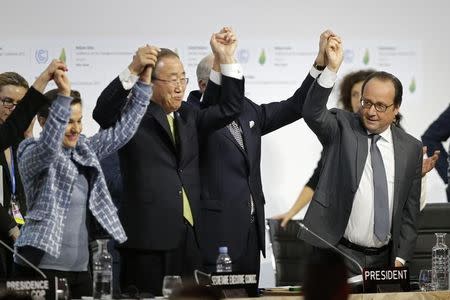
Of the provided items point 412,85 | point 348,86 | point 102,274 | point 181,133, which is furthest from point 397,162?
point 412,85

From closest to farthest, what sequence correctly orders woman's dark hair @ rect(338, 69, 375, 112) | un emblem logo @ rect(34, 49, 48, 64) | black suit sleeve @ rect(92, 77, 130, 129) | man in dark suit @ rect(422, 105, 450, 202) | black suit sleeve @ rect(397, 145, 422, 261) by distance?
1. black suit sleeve @ rect(92, 77, 130, 129)
2. black suit sleeve @ rect(397, 145, 422, 261)
3. woman's dark hair @ rect(338, 69, 375, 112)
4. man in dark suit @ rect(422, 105, 450, 202)
5. un emblem logo @ rect(34, 49, 48, 64)

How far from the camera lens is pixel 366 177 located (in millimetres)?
4586

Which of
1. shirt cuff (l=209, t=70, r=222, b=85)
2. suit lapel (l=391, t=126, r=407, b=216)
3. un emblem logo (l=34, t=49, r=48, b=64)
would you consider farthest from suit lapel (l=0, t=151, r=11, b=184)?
suit lapel (l=391, t=126, r=407, b=216)

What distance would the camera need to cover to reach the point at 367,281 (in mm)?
4066

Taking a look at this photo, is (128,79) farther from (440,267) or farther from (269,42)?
(269,42)

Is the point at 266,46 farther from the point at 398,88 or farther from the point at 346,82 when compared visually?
the point at 398,88

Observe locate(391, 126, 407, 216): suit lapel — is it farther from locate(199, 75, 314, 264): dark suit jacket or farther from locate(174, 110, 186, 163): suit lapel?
locate(174, 110, 186, 163): suit lapel

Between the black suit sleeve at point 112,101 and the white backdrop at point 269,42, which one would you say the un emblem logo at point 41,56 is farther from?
the black suit sleeve at point 112,101

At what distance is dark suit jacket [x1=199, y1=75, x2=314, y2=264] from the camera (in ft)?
15.7

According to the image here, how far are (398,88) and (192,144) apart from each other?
0.95 metres

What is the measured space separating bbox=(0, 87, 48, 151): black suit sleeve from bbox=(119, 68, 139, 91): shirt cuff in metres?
0.43

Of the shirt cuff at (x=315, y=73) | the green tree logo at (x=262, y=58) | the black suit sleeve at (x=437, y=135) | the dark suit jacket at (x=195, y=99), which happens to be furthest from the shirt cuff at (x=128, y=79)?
the green tree logo at (x=262, y=58)

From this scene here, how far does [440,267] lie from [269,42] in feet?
9.03

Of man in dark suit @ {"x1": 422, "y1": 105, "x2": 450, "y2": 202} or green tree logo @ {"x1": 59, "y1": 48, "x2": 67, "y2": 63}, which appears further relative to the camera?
green tree logo @ {"x1": 59, "y1": 48, "x2": 67, "y2": 63}
